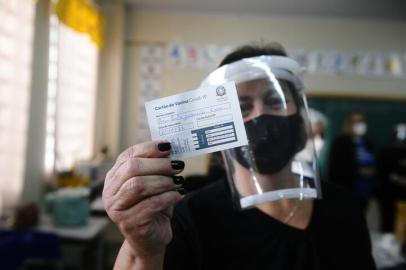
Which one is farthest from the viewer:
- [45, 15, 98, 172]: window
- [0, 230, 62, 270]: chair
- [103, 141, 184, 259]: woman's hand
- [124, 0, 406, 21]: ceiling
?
[124, 0, 406, 21]: ceiling

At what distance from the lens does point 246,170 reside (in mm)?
794

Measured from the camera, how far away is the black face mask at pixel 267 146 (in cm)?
76

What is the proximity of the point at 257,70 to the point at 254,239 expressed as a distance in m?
0.39

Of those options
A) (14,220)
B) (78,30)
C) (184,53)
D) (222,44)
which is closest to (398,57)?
(222,44)

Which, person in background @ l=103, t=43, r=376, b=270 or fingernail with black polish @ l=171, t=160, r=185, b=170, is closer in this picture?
fingernail with black polish @ l=171, t=160, r=185, b=170

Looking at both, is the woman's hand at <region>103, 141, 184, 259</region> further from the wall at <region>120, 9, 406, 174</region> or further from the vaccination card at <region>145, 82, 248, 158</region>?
the wall at <region>120, 9, 406, 174</region>

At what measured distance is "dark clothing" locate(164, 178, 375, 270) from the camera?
75cm

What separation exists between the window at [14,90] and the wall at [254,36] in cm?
167

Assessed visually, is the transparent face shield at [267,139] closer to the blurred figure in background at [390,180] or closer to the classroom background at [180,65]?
the classroom background at [180,65]

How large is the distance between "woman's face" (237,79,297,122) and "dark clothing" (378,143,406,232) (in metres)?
3.42

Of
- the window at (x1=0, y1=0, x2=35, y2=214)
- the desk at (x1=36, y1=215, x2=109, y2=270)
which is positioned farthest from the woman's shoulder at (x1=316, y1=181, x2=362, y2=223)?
the window at (x1=0, y1=0, x2=35, y2=214)

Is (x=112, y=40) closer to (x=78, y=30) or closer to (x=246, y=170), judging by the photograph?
(x=78, y=30)

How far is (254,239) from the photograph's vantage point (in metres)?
0.77

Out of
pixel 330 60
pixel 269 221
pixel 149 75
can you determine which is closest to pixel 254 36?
pixel 330 60
